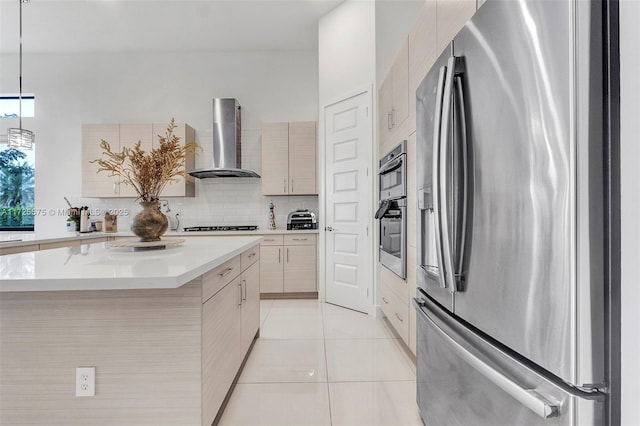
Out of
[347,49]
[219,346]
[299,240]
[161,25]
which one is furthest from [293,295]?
[161,25]

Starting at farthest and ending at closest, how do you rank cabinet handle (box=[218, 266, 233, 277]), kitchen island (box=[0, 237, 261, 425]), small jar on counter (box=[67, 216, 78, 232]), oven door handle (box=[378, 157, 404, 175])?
small jar on counter (box=[67, 216, 78, 232]) → oven door handle (box=[378, 157, 404, 175]) → cabinet handle (box=[218, 266, 233, 277]) → kitchen island (box=[0, 237, 261, 425])

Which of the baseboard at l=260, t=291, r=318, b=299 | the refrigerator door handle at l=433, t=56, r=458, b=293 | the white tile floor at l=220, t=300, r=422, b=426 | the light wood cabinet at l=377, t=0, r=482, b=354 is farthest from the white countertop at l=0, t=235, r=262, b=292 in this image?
the baseboard at l=260, t=291, r=318, b=299

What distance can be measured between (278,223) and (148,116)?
2529 millimetres

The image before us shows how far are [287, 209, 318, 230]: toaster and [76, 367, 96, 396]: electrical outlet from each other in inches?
135

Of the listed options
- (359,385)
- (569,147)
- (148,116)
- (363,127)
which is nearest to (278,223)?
(363,127)

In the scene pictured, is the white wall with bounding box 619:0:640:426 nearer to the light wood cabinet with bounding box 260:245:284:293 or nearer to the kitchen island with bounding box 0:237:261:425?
the kitchen island with bounding box 0:237:261:425

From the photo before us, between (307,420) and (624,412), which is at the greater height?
(624,412)

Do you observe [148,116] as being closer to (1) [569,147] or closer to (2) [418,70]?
(2) [418,70]

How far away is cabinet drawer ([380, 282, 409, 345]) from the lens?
2.36 meters

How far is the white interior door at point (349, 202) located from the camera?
351cm

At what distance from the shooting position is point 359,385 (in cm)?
→ 201

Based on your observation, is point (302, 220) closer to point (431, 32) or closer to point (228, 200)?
point (228, 200)

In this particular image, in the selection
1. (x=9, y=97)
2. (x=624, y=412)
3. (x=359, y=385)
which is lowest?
(x=359, y=385)

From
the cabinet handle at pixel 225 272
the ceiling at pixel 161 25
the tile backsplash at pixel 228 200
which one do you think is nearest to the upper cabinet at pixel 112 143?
the tile backsplash at pixel 228 200
